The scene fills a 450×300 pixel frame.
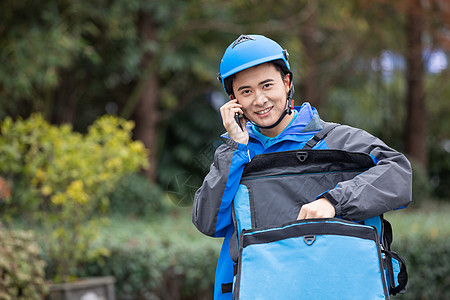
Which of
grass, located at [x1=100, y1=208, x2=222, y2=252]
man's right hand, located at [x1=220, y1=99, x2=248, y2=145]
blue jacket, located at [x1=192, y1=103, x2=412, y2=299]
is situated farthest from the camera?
grass, located at [x1=100, y1=208, x2=222, y2=252]

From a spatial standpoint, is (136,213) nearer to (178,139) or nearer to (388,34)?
(178,139)

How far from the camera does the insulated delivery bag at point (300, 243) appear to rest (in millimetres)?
1834

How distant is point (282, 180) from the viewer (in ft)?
6.77

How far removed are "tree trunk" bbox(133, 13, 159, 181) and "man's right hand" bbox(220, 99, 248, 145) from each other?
375 inches

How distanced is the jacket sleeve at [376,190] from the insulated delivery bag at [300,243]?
0.05 metres

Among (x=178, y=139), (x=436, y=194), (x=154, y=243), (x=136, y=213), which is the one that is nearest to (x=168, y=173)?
(x=178, y=139)

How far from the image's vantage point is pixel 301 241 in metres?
1.87

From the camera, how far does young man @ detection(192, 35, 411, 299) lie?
195 cm

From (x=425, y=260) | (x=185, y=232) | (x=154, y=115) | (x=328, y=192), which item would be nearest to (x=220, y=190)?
(x=328, y=192)

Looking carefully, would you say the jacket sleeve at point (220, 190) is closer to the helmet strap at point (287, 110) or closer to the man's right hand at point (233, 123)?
the man's right hand at point (233, 123)

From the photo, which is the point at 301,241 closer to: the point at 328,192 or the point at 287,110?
the point at 328,192

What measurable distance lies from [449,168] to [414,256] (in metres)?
12.7

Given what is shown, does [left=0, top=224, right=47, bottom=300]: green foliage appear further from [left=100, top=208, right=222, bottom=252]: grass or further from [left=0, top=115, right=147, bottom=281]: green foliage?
[left=100, top=208, right=222, bottom=252]: grass

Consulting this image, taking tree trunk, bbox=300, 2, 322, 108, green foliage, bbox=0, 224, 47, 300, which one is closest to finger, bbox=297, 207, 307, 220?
green foliage, bbox=0, 224, 47, 300
